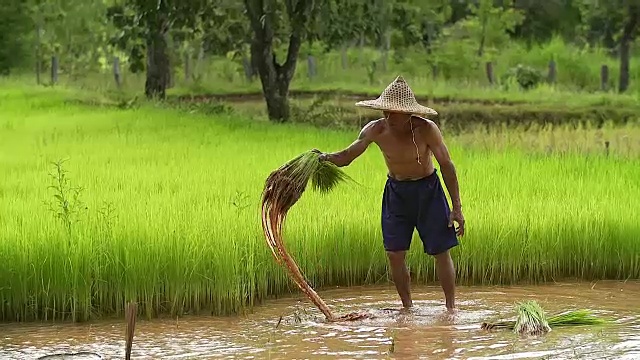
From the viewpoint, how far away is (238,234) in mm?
6898

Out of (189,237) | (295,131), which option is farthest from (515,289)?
(295,131)

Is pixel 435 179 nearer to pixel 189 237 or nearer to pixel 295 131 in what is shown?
pixel 189 237

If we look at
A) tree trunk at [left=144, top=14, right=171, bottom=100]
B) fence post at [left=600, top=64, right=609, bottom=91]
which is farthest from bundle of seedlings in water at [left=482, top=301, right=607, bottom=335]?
fence post at [left=600, top=64, right=609, bottom=91]

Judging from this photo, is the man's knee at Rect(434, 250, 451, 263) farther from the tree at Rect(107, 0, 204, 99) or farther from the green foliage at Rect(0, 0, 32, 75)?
the green foliage at Rect(0, 0, 32, 75)

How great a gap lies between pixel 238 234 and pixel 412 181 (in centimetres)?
132

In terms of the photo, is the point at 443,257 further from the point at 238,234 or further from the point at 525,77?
the point at 525,77

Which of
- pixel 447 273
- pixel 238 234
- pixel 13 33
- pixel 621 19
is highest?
pixel 13 33

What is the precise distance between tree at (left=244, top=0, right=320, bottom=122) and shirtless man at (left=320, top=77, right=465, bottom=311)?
36.4 ft

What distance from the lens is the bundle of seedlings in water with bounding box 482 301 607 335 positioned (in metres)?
5.62

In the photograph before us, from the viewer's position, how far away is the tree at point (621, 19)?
24.8 m

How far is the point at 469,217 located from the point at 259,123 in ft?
27.7

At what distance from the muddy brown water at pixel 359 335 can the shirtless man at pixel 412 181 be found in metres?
0.37

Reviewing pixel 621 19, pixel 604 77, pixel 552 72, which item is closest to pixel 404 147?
pixel 621 19

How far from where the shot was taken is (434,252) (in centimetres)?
612
